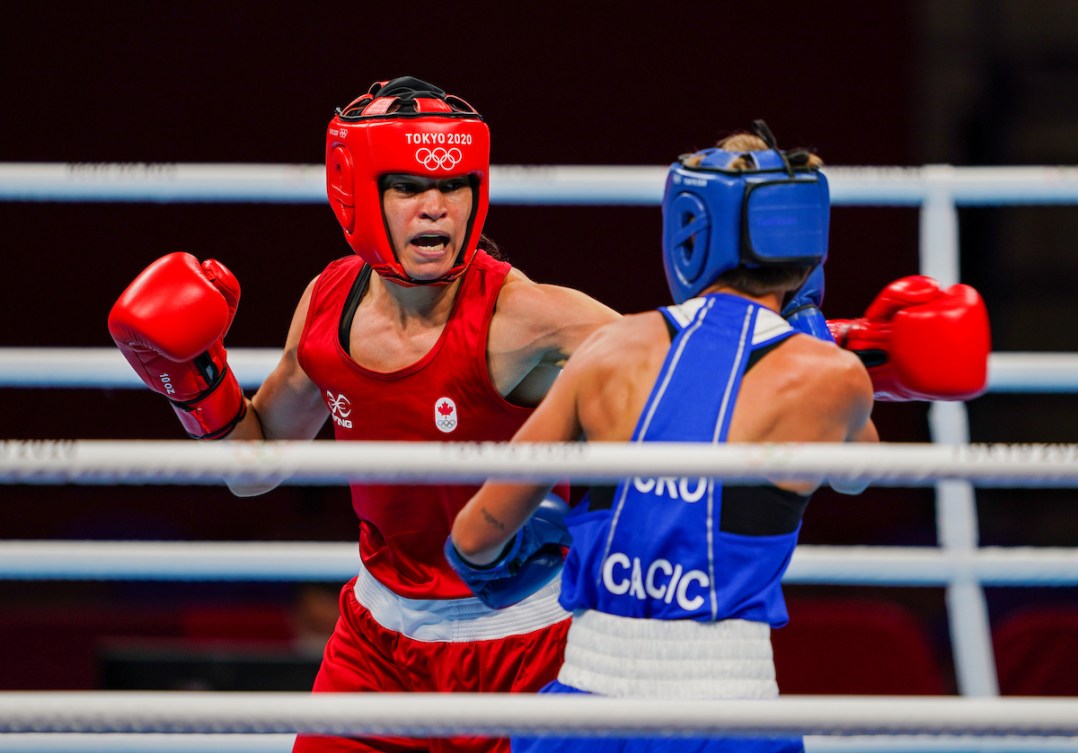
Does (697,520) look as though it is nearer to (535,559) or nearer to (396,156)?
(535,559)

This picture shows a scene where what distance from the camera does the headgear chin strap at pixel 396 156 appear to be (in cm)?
206

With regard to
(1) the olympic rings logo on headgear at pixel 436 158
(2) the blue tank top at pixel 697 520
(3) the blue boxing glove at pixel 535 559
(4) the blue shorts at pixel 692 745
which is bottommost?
(4) the blue shorts at pixel 692 745

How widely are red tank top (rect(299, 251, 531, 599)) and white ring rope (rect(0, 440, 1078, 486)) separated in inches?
26.3

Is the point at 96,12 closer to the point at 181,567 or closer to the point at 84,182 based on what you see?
the point at 84,182

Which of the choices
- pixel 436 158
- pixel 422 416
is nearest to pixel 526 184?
pixel 436 158

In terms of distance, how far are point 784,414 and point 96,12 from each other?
11.8 ft

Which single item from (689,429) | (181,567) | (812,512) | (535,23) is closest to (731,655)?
(689,429)

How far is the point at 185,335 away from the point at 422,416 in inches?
14.7

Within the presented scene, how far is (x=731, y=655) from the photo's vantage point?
1599 millimetres

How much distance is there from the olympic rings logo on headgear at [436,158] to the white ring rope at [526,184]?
399 mm

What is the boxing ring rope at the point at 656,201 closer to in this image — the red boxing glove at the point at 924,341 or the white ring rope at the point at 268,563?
the white ring rope at the point at 268,563

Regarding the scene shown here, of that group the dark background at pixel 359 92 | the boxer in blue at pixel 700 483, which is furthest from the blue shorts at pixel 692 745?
the dark background at pixel 359 92

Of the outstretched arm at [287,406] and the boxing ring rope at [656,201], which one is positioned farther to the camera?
the boxing ring rope at [656,201]

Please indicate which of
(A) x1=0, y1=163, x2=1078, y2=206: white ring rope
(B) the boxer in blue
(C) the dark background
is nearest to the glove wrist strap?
(A) x1=0, y1=163, x2=1078, y2=206: white ring rope
